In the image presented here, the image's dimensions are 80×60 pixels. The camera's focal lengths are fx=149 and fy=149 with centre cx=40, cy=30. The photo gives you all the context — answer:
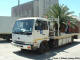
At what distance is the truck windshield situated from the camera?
9.80 meters

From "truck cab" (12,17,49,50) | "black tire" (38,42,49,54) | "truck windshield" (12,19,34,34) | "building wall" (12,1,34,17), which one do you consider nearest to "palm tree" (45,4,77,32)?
"black tire" (38,42,49,54)

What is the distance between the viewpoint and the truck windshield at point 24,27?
9797 millimetres

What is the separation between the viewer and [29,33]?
962 centimetres

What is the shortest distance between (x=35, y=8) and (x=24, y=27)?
31.7 metres

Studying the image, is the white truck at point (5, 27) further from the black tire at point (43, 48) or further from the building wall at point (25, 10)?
the building wall at point (25, 10)

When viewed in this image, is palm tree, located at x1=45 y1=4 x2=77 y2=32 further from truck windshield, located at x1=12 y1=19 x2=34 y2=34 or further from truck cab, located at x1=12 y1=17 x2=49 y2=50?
truck windshield, located at x1=12 y1=19 x2=34 y2=34

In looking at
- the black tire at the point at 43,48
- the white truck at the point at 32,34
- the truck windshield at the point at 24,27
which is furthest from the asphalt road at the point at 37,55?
the truck windshield at the point at 24,27

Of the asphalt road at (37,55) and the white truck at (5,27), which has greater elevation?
the white truck at (5,27)

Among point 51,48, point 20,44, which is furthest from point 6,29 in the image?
point 20,44

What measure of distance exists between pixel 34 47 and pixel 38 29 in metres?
1.27

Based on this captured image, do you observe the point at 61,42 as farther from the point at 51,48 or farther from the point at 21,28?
the point at 21,28

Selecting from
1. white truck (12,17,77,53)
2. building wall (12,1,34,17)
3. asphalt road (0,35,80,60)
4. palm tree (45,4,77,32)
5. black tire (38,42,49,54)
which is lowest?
asphalt road (0,35,80,60)

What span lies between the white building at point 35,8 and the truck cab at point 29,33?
86.6ft

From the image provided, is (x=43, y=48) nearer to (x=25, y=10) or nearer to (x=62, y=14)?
(x=62, y=14)
